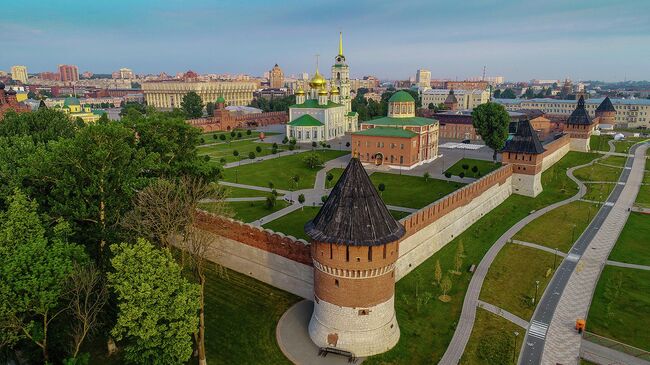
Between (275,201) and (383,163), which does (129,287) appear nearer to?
(275,201)

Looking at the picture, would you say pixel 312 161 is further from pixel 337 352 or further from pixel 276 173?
pixel 337 352

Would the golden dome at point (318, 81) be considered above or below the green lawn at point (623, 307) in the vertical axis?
above

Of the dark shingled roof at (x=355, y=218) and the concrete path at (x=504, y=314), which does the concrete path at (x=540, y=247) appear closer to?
the concrete path at (x=504, y=314)

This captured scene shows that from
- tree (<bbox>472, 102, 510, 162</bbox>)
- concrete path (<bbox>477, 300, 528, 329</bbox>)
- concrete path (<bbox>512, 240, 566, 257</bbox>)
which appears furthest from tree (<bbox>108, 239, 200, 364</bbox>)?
tree (<bbox>472, 102, 510, 162</bbox>)

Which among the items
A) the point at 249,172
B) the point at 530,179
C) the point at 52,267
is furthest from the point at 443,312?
the point at 249,172

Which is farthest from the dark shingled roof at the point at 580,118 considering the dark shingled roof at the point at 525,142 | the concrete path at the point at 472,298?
the concrete path at the point at 472,298

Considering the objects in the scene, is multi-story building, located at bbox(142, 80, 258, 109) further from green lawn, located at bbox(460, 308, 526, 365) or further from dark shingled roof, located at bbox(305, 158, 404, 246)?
green lawn, located at bbox(460, 308, 526, 365)
